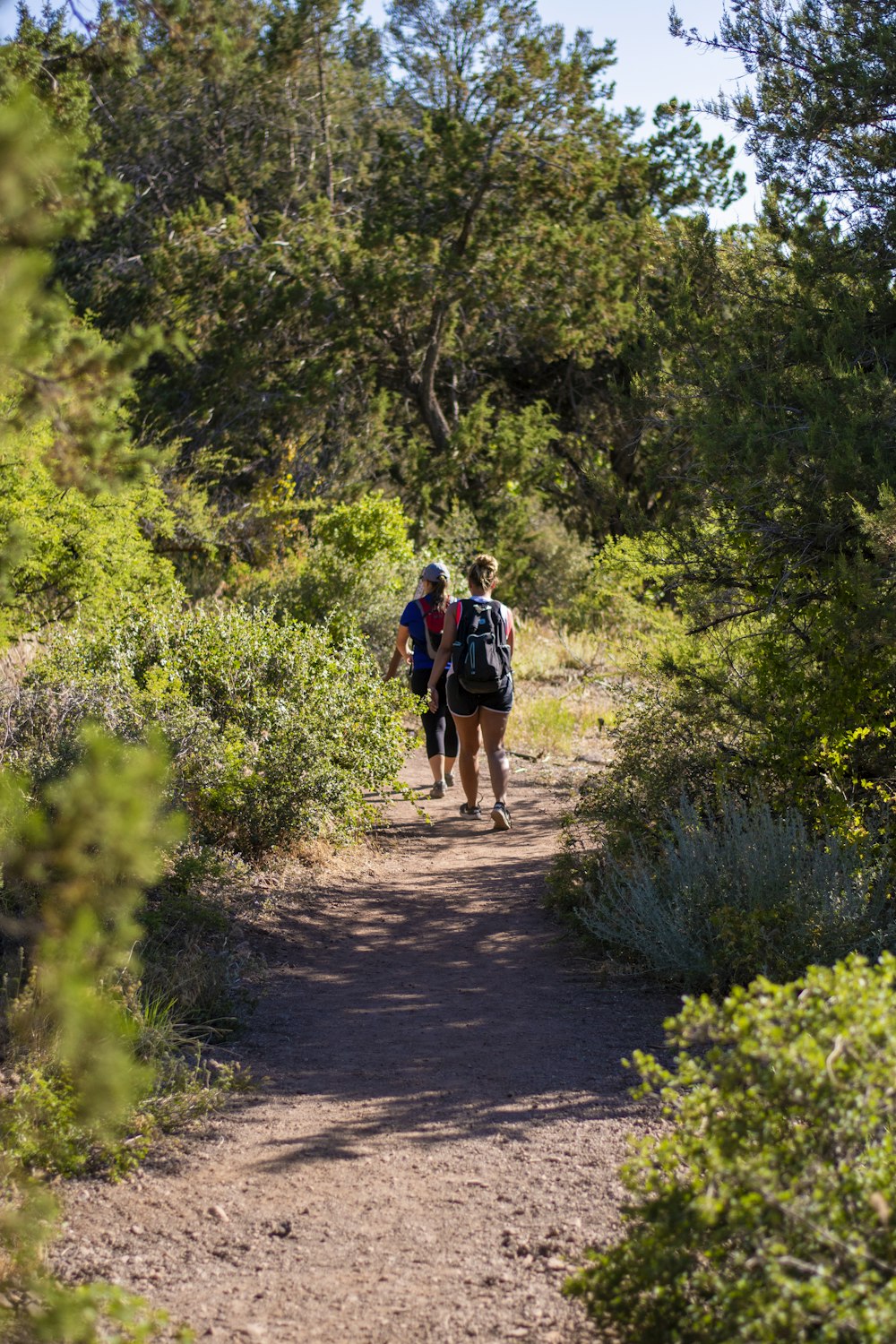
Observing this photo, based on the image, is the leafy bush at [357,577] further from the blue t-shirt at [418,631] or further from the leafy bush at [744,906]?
the leafy bush at [744,906]

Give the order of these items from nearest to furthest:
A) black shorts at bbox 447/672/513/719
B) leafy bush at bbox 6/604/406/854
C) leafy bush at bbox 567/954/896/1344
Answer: leafy bush at bbox 567/954/896/1344 < leafy bush at bbox 6/604/406/854 < black shorts at bbox 447/672/513/719

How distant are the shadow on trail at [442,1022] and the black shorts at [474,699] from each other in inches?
49.7

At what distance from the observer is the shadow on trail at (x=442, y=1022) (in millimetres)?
4355

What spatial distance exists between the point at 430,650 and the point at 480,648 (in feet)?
3.84

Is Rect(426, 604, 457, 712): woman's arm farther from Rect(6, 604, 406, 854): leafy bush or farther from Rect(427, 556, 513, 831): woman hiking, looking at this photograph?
Rect(6, 604, 406, 854): leafy bush

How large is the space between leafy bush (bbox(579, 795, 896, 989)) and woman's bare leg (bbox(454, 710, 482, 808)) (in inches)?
101

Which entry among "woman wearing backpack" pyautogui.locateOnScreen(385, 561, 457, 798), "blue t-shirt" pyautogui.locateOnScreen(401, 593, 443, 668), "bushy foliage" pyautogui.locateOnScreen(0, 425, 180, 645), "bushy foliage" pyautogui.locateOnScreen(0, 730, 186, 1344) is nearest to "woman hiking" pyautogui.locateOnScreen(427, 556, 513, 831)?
"woman wearing backpack" pyautogui.locateOnScreen(385, 561, 457, 798)

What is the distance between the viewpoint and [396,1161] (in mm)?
4000

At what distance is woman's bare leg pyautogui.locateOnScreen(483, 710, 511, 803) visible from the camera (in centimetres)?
841

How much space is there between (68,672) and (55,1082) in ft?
10.9

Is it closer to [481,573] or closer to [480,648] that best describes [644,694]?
[480,648]

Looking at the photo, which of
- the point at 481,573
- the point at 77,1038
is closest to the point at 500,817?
the point at 481,573

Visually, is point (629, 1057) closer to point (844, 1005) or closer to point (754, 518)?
point (844, 1005)

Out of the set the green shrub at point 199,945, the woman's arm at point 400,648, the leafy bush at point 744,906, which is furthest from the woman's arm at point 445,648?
the leafy bush at point 744,906
